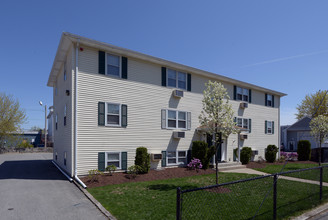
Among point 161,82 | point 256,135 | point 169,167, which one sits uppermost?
point 161,82

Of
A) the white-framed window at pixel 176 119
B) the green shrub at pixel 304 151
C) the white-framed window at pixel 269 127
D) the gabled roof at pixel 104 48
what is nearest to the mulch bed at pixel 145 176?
the white-framed window at pixel 176 119

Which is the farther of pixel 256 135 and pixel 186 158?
pixel 256 135

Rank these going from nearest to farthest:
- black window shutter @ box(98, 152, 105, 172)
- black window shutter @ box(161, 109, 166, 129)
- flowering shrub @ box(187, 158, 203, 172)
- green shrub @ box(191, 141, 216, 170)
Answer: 1. black window shutter @ box(98, 152, 105, 172)
2. flowering shrub @ box(187, 158, 203, 172)
3. black window shutter @ box(161, 109, 166, 129)
4. green shrub @ box(191, 141, 216, 170)

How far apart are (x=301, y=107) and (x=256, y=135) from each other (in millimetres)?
27983

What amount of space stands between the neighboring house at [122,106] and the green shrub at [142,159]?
493mm

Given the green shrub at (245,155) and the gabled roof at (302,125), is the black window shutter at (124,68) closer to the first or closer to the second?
the green shrub at (245,155)

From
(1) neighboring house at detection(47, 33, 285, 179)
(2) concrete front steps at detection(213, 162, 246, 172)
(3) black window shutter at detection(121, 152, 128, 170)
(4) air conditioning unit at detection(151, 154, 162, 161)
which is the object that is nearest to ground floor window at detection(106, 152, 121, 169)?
(1) neighboring house at detection(47, 33, 285, 179)

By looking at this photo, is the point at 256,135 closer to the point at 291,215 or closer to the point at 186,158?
the point at 186,158

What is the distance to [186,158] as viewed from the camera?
13.8 metres

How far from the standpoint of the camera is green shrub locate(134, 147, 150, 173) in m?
11.1

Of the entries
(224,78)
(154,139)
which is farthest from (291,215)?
(224,78)

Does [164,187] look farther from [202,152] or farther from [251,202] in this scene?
[202,152]

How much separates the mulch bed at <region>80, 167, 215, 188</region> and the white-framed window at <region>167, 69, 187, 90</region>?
499cm

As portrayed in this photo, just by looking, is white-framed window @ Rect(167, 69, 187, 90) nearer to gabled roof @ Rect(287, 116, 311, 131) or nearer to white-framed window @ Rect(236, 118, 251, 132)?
white-framed window @ Rect(236, 118, 251, 132)
